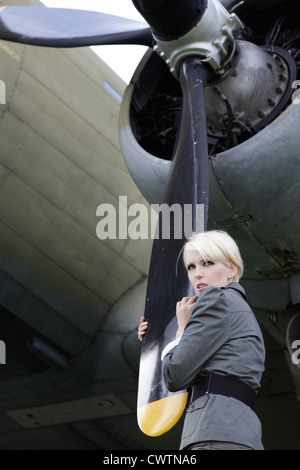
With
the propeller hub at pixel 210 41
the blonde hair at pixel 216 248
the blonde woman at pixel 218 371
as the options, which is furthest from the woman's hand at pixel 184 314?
the propeller hub at pixel 210 41

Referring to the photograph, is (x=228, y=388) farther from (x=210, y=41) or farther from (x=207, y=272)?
(x=210, y=41)

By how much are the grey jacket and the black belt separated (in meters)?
0.01

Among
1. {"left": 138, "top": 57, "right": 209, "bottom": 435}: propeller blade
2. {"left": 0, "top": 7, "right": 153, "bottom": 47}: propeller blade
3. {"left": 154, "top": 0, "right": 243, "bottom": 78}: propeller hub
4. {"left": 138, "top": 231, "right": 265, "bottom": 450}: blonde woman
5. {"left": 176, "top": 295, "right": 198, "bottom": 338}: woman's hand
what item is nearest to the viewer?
{"left": 138, "top": 231, "right": 265, "bottom": 450}: blonde woman

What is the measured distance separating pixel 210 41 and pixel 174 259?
6.19 ft

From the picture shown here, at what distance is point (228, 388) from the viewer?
80.7 inches

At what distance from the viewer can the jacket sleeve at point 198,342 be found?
2.05 meters

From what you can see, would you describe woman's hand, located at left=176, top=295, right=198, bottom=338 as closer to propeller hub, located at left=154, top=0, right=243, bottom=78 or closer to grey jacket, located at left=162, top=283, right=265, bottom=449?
grey jacket, located at left=162, top=283, right=265, bottom=449

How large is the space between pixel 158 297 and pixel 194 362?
1.72 m

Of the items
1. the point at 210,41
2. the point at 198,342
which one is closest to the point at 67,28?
the point at 210,41

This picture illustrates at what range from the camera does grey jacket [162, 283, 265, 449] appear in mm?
1985

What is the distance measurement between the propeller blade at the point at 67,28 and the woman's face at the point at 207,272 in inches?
152

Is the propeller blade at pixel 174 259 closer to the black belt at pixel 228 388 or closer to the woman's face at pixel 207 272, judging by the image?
the black belt at pixel 228 388

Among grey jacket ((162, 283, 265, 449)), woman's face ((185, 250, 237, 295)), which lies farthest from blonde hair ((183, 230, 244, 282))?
grey jacket ((162, 283, 265, 449))

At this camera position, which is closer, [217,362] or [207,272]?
[217,362]
